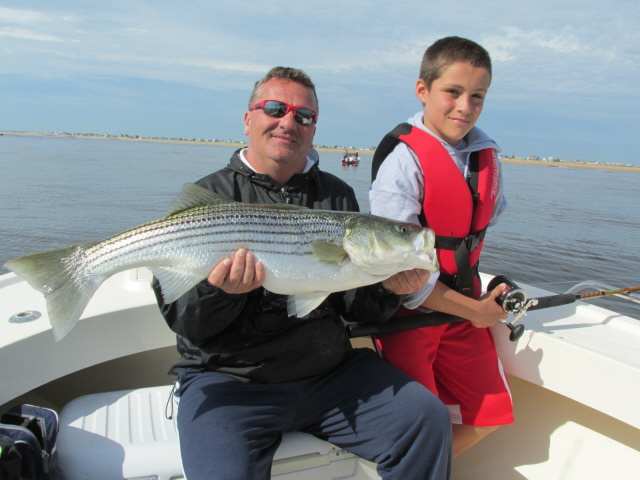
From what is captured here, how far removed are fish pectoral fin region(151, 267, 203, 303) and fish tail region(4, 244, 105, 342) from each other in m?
0.33

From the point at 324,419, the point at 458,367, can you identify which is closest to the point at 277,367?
the point at 324,419

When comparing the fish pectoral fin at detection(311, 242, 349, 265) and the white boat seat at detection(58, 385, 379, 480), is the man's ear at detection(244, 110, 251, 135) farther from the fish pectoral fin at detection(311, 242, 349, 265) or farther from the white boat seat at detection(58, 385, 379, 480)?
the white boat seat at detection(58, 385, 379, 480)

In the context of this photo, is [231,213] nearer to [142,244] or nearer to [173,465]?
[142,244]

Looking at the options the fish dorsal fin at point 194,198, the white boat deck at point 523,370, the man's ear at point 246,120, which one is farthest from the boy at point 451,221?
the fish dorsal fin at point 194,198

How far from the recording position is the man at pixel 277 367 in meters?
2.47

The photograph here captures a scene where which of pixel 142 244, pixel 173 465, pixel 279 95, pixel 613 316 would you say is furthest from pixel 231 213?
pixel 613 316

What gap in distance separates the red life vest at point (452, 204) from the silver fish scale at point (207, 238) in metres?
1.12

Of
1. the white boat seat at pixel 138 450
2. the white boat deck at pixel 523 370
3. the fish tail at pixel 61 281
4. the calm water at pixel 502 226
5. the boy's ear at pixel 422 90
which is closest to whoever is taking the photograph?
the fish tail at pixel 61 281

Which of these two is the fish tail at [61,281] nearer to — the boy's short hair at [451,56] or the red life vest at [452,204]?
the red life vest at [452,204]

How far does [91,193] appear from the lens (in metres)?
20.6

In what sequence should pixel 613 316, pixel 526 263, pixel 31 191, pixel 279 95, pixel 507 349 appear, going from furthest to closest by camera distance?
pixel 31 191 → pixel 526 263 → pixel 613 316 → pixel 507 349 → pixel 279 95

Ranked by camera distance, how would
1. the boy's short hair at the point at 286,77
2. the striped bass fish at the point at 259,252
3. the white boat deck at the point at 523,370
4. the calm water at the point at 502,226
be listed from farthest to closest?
the calm water at the point at 502,226 → the boy's short hair at the point at 286,77 → the white boat deck at the point at 523,370 → the striped bass fish at the point at 259,252

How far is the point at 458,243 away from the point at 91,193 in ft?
68.5

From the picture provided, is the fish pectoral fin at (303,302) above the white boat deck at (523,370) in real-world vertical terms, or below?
above
